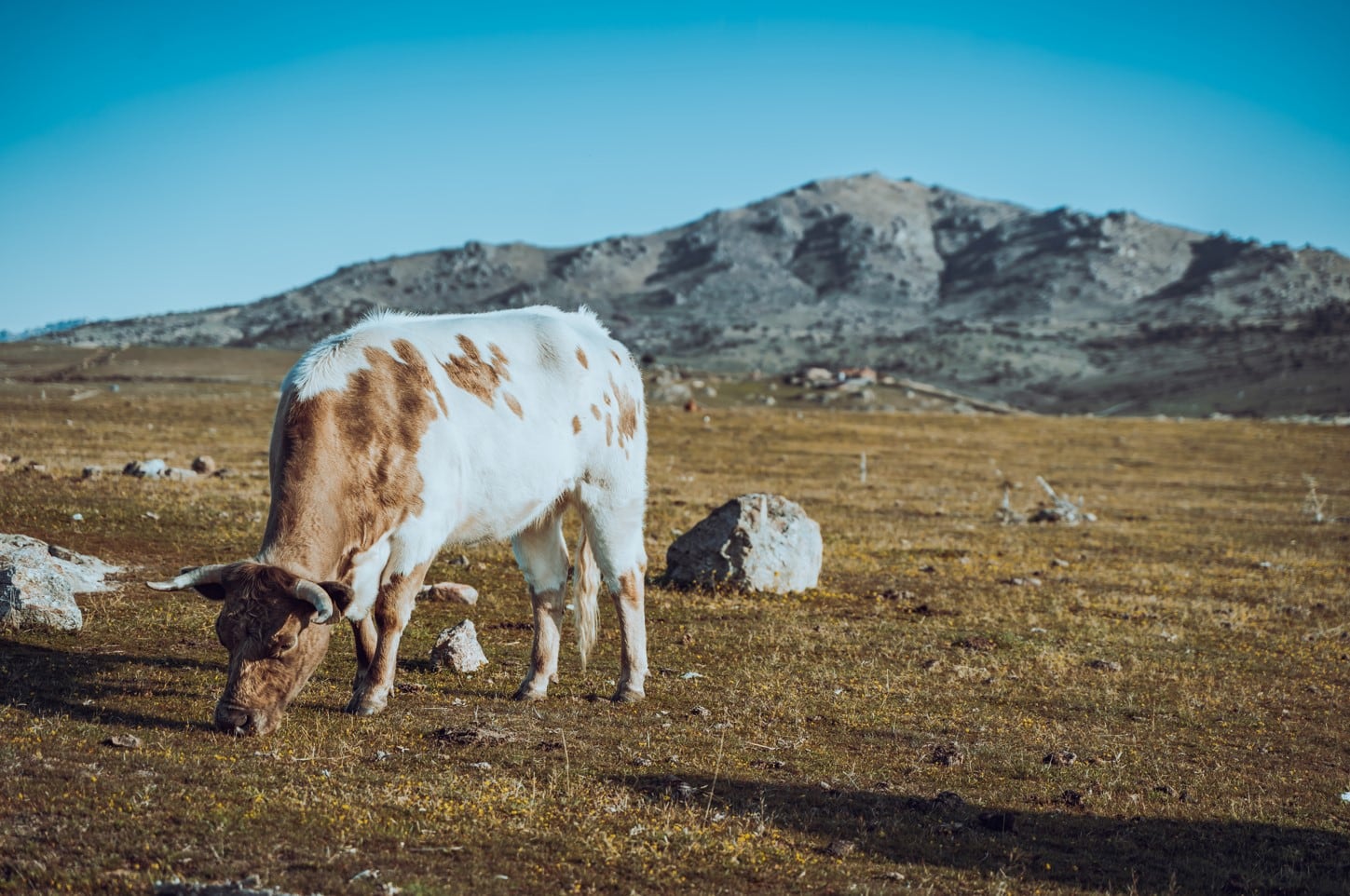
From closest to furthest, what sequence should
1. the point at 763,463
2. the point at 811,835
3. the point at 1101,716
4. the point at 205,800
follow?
the point at 205,800 < the point at 811,835 < the point at 1101,716 < the point at 763,463

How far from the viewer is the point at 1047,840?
27.6 feet

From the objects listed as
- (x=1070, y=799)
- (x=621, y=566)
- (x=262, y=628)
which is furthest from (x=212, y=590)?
(x=1070, y=799)

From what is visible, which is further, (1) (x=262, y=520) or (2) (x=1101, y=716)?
(1) (x=262, y=520)

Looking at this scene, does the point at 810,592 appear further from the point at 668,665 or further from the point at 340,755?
the point at 340,755

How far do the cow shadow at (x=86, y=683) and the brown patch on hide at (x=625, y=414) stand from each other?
4.96 metres

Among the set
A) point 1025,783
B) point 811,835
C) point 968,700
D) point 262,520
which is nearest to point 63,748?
point 811,835

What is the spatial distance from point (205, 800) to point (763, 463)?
38.7m

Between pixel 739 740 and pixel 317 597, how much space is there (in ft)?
14.3

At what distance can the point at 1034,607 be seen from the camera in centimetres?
1931

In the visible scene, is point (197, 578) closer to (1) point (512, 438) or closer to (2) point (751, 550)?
(1) point (512, 438)

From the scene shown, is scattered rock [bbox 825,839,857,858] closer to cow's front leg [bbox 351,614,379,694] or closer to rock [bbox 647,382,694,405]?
cow's front leg [bbox 351,614,379,694]

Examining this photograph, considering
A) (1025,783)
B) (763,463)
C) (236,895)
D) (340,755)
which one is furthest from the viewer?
(763,463)

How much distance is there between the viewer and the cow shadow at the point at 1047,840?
774cm

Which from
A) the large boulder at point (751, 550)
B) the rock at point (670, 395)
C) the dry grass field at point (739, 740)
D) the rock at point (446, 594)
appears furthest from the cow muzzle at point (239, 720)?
the rock at point (670, 395)
